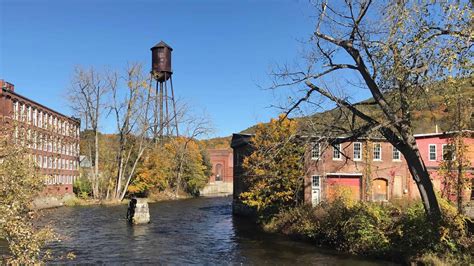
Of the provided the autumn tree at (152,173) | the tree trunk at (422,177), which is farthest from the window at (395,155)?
the autumn tree at (152,173)

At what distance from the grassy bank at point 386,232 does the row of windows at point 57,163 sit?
1542 inches

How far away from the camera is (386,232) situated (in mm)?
20250

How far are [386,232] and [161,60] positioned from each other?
52.6 meters

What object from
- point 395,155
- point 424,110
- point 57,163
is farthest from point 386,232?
point 57,163

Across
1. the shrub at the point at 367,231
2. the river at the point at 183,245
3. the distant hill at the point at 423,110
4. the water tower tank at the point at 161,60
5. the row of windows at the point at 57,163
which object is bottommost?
the river at the point at 183,245

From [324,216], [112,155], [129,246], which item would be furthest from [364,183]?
[112,155]

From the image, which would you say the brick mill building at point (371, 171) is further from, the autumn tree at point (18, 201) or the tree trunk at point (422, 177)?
the autumn tree at point (18, 201)

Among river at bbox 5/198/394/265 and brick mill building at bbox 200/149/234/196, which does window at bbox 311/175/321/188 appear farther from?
brick mill building at bbox 200/149/234/196

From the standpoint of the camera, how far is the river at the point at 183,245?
19.4 meters

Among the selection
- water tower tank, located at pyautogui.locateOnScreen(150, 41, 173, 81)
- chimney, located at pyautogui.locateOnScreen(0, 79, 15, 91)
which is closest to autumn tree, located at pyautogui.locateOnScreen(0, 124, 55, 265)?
chimney, located at pyautogui.locateOnScreen(0, 79, 15, 91)

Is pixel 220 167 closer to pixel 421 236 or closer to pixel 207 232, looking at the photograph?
pixel 207 232

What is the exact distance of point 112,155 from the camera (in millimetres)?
65688

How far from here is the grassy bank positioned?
16.8 m

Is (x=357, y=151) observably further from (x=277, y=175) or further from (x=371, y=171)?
(x=277, y=175)
